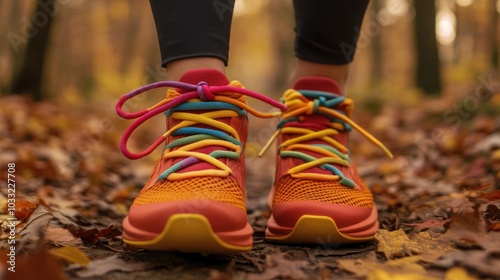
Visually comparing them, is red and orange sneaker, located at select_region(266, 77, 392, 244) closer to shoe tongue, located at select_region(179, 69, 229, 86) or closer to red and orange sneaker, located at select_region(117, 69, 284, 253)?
red and orange sneaker, located at select_region(117, 69, 284, 253)

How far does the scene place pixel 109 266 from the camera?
44.6 inches

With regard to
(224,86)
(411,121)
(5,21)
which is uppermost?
(5,21)

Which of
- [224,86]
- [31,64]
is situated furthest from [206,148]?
[31,64]

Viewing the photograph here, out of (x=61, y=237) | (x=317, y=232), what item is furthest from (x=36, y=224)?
(x=317, y=232)

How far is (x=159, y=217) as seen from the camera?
1.15 metres

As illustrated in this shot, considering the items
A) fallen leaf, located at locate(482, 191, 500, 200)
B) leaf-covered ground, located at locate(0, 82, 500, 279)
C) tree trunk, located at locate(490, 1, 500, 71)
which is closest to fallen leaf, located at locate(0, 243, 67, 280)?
leaf-covered ground, located at locate(0, 82, 500, 279)

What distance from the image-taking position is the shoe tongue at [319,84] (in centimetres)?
166

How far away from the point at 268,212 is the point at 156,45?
13355mm

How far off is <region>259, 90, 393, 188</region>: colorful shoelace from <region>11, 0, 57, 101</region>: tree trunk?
191 inches

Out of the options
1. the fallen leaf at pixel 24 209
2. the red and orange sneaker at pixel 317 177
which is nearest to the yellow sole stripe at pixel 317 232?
the red and orange sneaker at pixel 317 177

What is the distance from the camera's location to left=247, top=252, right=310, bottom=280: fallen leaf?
1.13 m

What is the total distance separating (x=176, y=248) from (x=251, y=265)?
0.21m

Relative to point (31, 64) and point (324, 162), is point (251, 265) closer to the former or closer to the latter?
point (324, 162)

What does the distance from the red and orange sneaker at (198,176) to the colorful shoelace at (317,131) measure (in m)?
0.22
